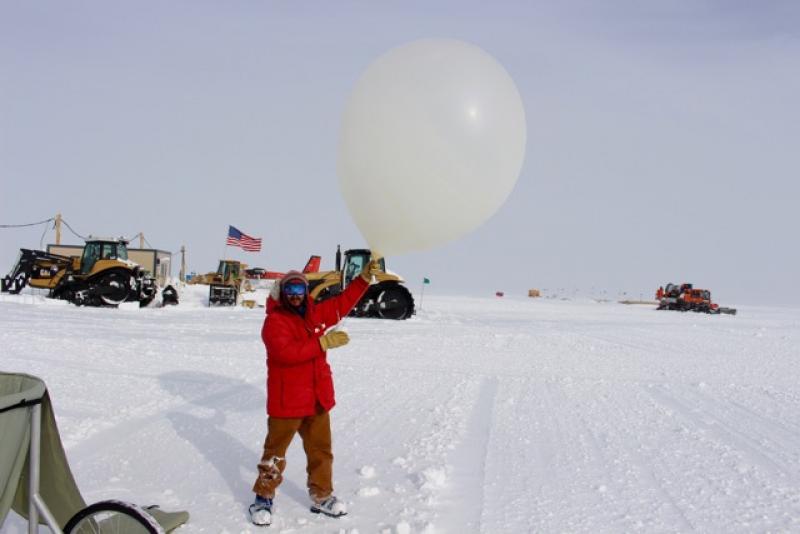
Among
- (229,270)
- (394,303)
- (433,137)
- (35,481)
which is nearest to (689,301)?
(394,303)

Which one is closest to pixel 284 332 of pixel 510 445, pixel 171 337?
pixel 510 445

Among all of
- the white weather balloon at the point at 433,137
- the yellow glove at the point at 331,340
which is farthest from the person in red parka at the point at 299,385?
the white weather balloon at the point at 433,137

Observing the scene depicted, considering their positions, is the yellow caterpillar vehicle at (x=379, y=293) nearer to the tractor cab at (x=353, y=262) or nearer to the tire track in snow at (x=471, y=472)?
the tractor cab at (x=353, y=262)

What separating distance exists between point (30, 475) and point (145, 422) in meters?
3.28

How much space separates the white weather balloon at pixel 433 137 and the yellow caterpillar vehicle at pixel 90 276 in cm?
1812

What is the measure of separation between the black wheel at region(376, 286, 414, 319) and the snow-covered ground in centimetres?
745

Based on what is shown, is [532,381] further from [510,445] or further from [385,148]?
[385,148]

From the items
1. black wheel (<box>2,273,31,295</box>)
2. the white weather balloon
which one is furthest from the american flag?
the white weather balloon

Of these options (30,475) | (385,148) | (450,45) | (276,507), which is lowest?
(276,507)

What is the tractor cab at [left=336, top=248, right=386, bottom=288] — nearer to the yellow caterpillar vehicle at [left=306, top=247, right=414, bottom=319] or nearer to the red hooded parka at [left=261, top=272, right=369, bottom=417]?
the yellow caterpillar vehicle at [left=306, top=247, right=414, bottom=319]

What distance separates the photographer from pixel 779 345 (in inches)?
565

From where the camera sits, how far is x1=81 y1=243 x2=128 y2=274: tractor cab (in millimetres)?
20609

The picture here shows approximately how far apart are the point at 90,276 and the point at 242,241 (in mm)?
8459

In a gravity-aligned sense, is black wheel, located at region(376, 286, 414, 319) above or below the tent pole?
above
